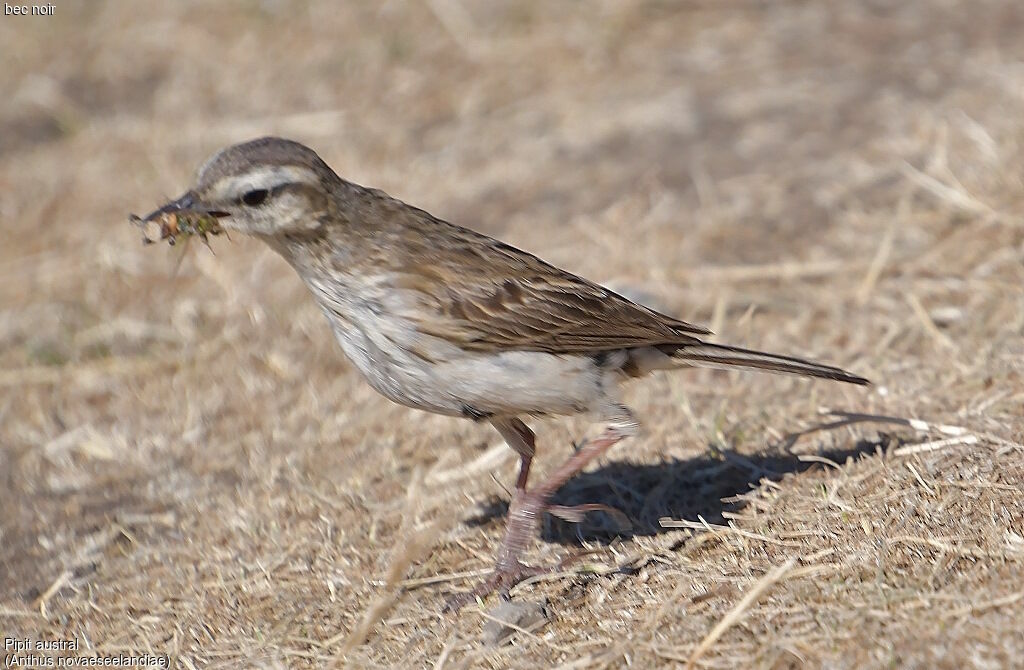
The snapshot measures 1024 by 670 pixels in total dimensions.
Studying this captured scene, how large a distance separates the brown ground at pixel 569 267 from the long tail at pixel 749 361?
0.49 m

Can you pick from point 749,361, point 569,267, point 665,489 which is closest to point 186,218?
point 749,361

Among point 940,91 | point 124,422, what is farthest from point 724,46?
point 124,422

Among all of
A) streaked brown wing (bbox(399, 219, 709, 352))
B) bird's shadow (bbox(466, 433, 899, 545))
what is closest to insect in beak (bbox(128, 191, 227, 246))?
streaked brown wing (bbox(399, 219, 709, 352))

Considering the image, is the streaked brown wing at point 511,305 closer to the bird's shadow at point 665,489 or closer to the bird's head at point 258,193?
the bird's head at point 258,193

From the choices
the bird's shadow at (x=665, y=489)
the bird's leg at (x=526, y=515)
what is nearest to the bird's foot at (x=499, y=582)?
the bird's leg at (x=526, y=515)

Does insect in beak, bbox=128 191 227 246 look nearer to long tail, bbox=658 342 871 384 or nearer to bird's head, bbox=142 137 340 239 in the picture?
bird's head, bbox=142 137 340 239

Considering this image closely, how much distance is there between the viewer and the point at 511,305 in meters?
5.18

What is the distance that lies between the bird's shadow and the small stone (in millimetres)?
711

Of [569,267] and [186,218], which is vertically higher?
[186,218]

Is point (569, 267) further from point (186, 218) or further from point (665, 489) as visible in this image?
point (186, 218)

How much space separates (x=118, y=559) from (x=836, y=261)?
4680 mm

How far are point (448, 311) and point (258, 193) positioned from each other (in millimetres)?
862

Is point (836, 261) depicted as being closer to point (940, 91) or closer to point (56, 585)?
point (940, 91)

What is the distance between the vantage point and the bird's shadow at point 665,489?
5.76 meters
